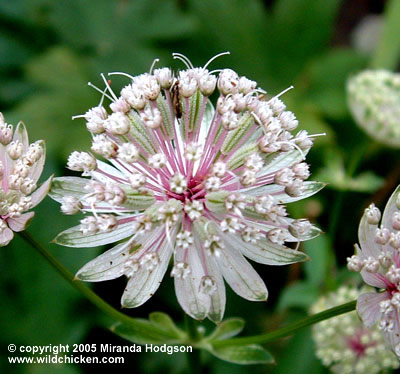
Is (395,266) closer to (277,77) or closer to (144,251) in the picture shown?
(144,251)

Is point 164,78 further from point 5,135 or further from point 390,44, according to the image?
point 390,44

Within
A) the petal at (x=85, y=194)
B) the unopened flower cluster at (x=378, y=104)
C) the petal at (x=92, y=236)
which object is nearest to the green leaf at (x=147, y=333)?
the petal at (x=92, y=236)

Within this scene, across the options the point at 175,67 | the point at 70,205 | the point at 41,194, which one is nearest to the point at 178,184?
the point at 70,205

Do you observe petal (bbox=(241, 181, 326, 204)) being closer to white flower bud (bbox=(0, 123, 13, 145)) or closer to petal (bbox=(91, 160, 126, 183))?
petal (bbox=(91, 160, 126, 183))

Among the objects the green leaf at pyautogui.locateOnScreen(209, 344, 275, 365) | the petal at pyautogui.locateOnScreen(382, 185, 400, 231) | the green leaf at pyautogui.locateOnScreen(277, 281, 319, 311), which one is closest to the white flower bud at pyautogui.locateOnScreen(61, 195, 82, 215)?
the green leaf at pyautogui.locateOnScreen(209, 344, 275, 365)

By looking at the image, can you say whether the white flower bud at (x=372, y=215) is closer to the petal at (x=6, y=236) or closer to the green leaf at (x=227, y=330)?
the green leaf at (x=227, y=330)
